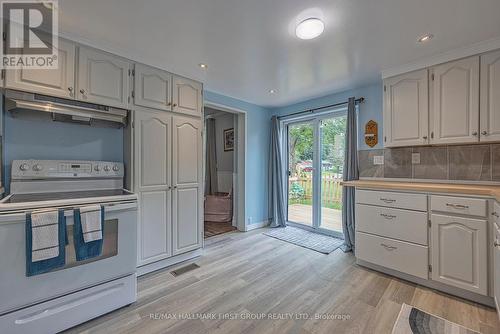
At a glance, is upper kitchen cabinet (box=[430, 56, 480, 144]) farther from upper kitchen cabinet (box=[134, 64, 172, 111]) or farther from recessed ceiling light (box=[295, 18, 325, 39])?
upper kitchen cabinet (box=[134, 64, 172, 111])

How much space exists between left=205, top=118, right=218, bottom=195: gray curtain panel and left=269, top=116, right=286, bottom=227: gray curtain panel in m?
1.58

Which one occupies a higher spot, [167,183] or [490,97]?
[490,97]

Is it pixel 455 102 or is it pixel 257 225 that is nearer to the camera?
pixel 455 102

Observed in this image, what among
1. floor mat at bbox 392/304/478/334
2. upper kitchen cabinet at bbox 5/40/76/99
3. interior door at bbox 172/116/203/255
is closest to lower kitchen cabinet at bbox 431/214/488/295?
floor mat at bbox 392/304/478/334

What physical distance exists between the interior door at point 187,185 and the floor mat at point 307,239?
1394 millimetres

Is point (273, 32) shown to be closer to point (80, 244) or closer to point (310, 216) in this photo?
point (80, 244)

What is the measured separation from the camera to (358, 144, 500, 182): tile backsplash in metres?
2.23

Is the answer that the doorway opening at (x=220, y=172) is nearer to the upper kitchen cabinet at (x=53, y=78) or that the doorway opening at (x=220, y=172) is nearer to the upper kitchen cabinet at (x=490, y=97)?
the upper kitchen cabinet at (x=53, y=78)

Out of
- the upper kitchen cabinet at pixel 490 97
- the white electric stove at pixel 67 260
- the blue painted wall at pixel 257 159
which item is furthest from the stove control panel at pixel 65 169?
the upper kitchen cabinet at pixel 490 97

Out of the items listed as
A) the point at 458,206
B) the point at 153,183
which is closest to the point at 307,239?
the point at 458,206

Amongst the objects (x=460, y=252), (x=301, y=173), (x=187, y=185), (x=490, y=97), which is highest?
(x=490, y=97)

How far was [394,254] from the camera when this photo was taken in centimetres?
226

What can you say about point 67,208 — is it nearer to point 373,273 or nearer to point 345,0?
point 345,0

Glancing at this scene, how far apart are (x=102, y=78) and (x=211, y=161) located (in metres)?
3.20
